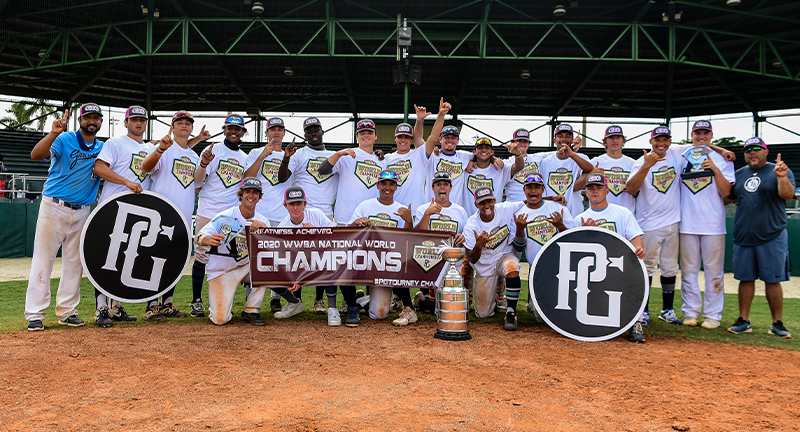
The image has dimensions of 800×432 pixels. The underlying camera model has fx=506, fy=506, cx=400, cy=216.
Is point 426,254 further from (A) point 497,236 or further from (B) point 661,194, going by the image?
(B) point 661,194

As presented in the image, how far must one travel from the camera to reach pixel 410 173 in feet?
23.3

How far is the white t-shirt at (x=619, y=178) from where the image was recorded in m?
6.84

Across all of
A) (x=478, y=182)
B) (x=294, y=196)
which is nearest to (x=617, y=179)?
(x=478, y=182)

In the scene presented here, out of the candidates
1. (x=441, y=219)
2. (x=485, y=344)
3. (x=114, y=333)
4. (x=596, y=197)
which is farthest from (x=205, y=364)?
(x=596, y=197)

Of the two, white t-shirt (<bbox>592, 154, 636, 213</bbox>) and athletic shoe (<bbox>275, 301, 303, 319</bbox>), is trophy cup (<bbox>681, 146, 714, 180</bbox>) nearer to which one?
white t-shirt (<bbox>592, 154, 636, 213</bbox>)

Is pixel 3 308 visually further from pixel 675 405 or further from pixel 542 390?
pixel 675 405

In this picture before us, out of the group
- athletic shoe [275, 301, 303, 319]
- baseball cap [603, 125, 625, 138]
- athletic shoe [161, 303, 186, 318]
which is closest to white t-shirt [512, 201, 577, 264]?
baseball cap [603, 125, 625, 138]

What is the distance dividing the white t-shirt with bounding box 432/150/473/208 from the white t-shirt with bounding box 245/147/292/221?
2109mm

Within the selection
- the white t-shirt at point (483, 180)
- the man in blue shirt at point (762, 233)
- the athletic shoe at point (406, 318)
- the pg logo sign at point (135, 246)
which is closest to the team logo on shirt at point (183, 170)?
the pg logo sign at point (135, 246)

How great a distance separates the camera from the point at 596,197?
5.97 meters

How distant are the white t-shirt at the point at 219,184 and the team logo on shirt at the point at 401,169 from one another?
7.03 feet

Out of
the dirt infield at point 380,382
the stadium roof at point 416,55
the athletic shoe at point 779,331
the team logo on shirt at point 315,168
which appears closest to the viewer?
the dirt infield at point 380,382

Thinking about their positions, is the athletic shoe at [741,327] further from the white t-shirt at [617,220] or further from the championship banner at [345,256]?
the championship banner at [345,256]

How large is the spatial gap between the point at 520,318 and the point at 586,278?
1.38 meters
